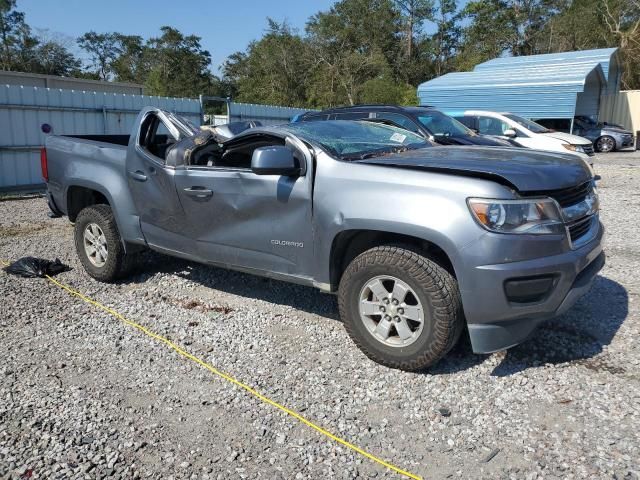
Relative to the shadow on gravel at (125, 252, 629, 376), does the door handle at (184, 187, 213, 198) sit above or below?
above

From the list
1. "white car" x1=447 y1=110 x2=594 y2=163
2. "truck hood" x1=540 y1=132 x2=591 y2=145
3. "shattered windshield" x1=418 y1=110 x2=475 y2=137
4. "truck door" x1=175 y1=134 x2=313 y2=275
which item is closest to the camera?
"truck door" x1=175 y1=134 x2=313 y2=275

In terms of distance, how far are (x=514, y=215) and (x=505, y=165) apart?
16.7 inches

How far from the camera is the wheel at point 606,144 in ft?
71.9

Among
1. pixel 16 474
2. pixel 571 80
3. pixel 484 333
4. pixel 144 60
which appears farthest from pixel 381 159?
pixel 144 60

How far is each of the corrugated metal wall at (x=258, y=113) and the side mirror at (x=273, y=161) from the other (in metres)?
12.9

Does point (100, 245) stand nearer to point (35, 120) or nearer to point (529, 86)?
point (35, 120)

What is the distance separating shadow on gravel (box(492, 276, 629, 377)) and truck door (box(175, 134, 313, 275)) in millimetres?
1582

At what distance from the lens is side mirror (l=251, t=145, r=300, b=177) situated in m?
3.65

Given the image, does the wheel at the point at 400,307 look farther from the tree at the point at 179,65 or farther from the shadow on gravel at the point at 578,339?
the tree at the point at 179,65

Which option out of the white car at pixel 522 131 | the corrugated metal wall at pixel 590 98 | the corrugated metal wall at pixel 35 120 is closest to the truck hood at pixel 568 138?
the white car at pixel 522 131

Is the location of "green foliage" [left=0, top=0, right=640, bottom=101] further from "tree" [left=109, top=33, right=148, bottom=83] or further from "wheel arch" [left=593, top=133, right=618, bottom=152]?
"wheel arch" [left=593, top=133, right=618, bottom=152]

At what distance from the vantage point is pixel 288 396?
3291 mm

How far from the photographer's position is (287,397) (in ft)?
10.8

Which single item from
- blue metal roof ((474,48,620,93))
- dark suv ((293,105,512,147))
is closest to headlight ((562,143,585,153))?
dark suv ((293,105,512,147))
